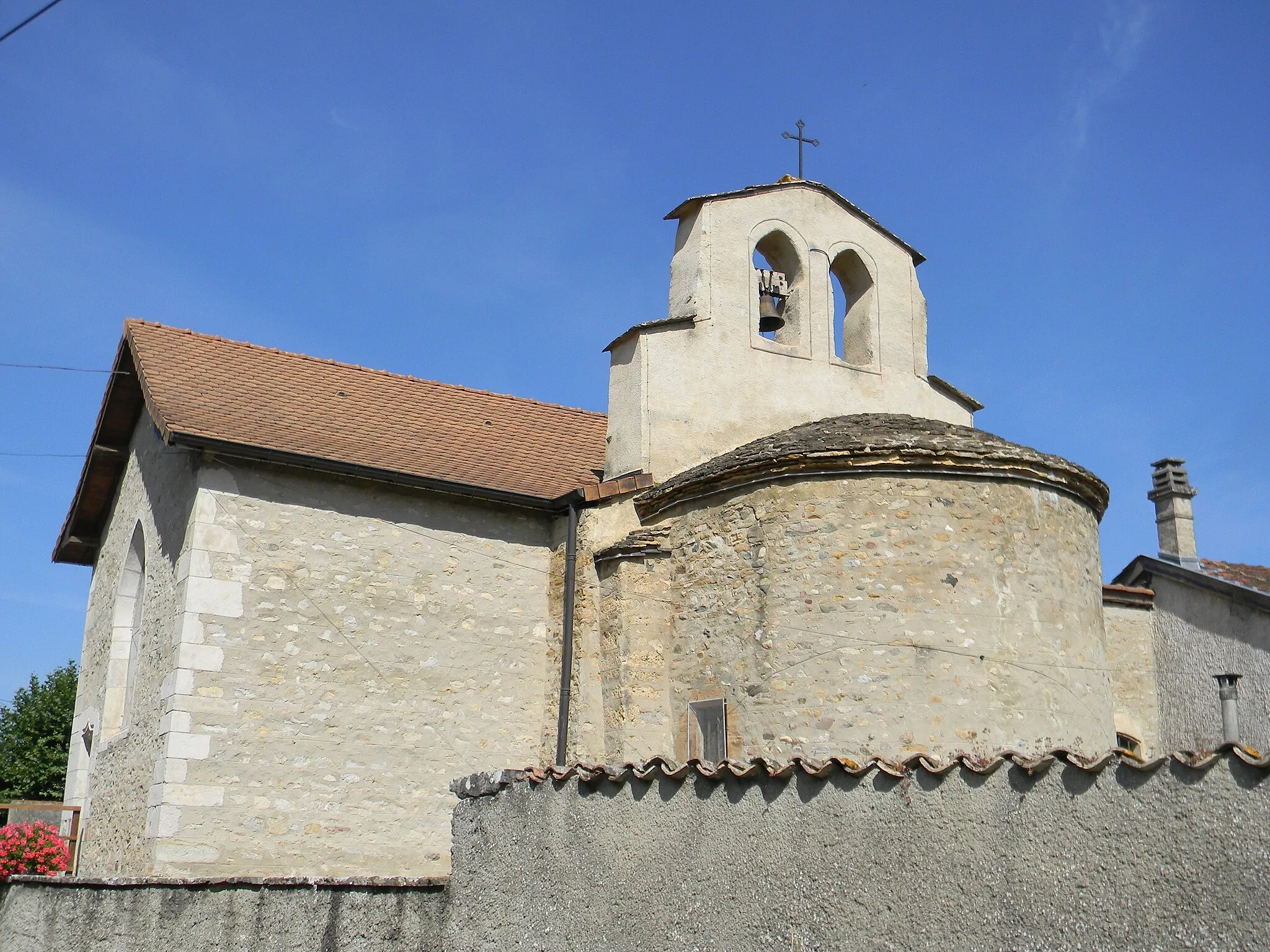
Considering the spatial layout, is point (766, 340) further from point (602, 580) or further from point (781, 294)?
point (602, 580)

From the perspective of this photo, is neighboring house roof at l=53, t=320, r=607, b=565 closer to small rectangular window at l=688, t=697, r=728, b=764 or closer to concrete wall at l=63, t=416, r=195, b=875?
concrete wall at l=63, t=416, r=195, b=875

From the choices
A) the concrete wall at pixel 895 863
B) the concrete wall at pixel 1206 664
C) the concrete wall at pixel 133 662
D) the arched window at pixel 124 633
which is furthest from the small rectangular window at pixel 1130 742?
the arched window at pixel 124 633

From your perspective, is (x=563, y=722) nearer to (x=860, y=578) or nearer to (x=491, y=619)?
(x=491, y=619)

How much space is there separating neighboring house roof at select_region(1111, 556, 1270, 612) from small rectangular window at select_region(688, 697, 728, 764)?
785 cm

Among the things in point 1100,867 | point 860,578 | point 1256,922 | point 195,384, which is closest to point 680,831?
point 1100,867

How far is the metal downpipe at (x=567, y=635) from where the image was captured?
11875 mm

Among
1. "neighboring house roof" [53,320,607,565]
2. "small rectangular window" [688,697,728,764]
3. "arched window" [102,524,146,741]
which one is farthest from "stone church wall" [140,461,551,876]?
"arched window" [102,524,146,741]

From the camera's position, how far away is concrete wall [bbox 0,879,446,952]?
8.11 m

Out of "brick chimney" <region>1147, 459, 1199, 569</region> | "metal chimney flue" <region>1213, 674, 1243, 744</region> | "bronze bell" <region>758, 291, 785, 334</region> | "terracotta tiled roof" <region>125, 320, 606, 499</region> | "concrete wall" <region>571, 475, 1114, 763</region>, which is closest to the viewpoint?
"concrete wall" <region>571, 475, 1114, 763</region>

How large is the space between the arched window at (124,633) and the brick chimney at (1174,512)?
44.1 feet

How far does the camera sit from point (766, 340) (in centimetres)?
1372

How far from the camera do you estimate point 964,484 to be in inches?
418

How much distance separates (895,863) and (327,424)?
28.7 feet

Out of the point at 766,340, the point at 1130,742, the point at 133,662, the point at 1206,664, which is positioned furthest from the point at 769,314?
the point at 133,662
